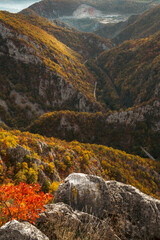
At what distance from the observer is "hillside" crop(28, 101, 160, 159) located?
3688 inches

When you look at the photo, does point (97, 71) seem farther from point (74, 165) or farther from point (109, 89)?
point (74, 165)

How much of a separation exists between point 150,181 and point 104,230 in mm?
62987

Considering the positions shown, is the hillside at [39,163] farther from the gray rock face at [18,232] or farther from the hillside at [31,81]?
the hillside at [31,81]

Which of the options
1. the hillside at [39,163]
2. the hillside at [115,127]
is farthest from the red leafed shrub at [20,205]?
the hillside at [115,127]

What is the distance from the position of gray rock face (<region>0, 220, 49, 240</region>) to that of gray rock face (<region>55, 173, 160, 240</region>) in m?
4.63

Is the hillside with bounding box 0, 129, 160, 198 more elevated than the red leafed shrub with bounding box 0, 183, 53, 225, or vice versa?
the red leafed shrub with bounding box 0, 183, 53, 225

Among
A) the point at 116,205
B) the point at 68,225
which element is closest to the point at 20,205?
the point at 68,225

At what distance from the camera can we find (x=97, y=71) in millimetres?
196500

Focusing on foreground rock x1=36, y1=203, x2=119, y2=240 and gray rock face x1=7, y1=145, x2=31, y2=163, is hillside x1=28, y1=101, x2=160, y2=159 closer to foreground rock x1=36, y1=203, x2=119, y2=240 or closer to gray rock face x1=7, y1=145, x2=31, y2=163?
gray rock face x1=7, y1=145, x2=31, y2=163

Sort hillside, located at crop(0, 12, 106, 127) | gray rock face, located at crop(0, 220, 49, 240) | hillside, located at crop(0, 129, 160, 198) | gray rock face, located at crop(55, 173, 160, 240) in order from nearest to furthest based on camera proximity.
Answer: gray rock face, located at crop(0, 220, 49, 240) < gray rock face, located at crop(55, 173, 160, 240) < hillside, located at crop(0, 129, 160, 198) < hillside, located at crop(0, 12, 106, 127)

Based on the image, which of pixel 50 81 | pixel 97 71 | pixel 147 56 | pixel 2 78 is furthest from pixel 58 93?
pixel 147 56

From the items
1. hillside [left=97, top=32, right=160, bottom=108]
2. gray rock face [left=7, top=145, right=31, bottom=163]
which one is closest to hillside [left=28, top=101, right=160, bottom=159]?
hillside [left=97, top=32, right=160, bottom=108]

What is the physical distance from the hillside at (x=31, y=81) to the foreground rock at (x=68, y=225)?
89573mm

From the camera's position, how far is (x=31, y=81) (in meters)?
118
